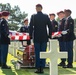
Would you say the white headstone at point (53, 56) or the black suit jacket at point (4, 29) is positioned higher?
the black suit jacket at point (4, 29)

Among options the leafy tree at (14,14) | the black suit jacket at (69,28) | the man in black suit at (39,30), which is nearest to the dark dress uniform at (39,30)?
the man in black suit at (39,30)

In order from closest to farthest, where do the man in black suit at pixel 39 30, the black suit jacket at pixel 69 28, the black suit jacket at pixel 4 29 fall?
1. the man in black suit at pixel 39 30
2. the black suit jacket at pixel 4 29
3. the black suit jacket at pixel 69 28

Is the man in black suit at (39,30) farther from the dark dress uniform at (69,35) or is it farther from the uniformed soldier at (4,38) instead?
the dark dress uniform at (69,35)

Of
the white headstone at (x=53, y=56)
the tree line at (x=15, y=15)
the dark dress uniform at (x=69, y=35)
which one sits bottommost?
the white headstone at (x=53, y=56)

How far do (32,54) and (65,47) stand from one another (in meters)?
1.12

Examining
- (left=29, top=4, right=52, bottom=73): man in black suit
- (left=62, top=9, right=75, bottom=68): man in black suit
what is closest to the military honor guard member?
(left=62, top=9, right=75, bottom=68): man in black suit

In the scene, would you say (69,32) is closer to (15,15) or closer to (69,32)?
(69,32)

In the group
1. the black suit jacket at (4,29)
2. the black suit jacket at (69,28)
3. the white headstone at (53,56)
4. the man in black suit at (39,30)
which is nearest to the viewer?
the white headstone at (53,56)

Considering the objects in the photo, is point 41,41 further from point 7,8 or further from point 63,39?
point 7,8

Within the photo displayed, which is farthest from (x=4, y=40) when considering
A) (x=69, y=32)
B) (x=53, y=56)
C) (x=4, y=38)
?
(x=53, y=56)

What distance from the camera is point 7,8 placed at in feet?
240

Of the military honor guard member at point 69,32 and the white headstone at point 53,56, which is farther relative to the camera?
the military honor guard member at point 69,32

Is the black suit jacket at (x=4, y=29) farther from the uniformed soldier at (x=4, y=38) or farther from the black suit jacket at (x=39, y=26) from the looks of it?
the black suit jacket at (x=39, y=26)

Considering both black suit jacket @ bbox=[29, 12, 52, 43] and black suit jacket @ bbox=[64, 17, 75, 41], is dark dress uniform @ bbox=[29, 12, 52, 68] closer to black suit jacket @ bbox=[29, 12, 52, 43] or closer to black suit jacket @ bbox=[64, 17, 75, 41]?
black suit jacket @ bbox=[29, 12, 52, 43]
